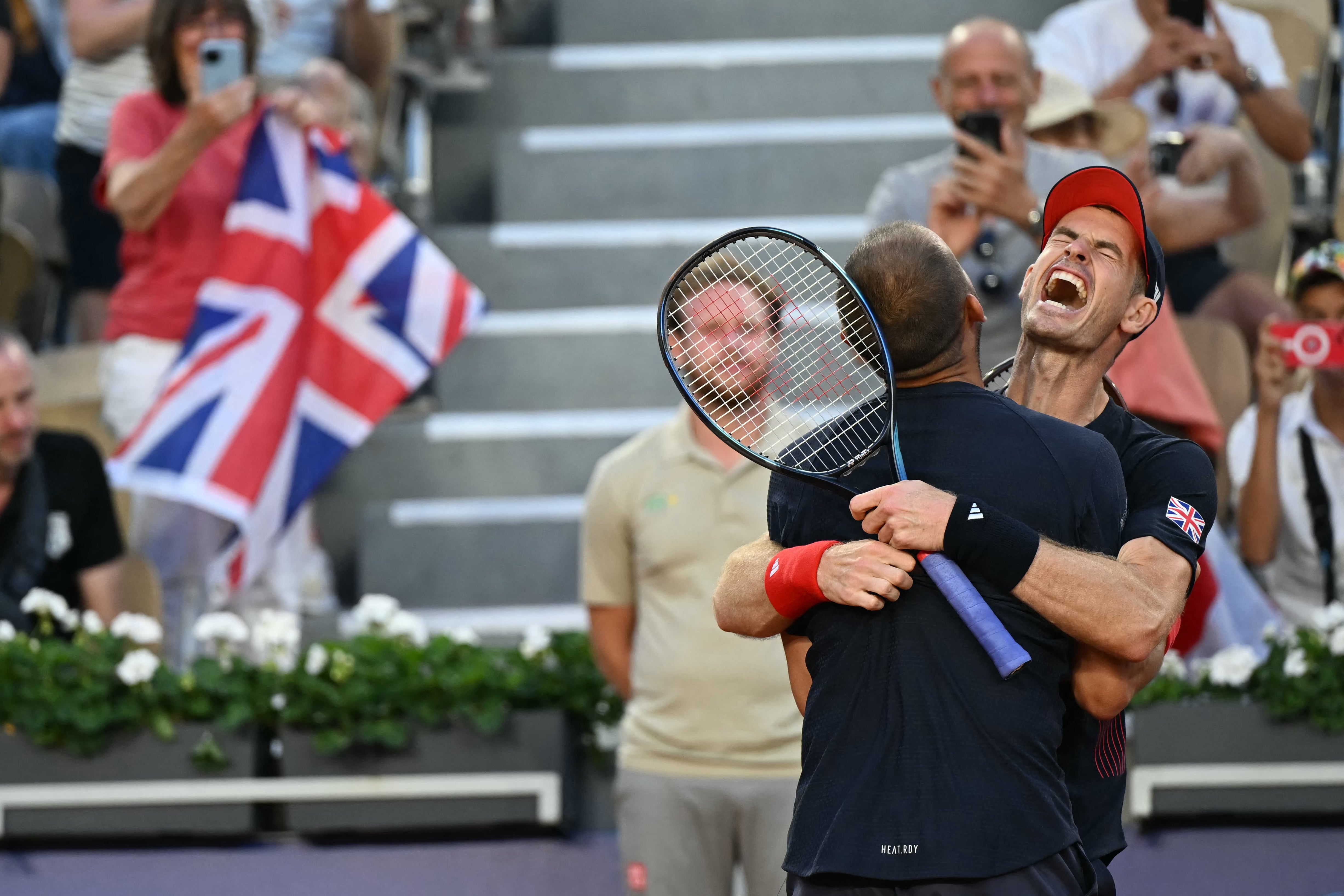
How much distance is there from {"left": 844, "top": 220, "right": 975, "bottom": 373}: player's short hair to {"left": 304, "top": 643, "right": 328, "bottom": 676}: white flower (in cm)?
247

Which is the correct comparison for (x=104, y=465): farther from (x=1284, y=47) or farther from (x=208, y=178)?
(x=1284, y=47)

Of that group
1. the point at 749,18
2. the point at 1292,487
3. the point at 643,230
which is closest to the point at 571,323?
the point at 643,230

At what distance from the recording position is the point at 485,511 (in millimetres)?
6328

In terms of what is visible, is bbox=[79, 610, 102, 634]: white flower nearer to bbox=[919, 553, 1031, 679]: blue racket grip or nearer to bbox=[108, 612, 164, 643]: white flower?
bbox=[108, 612, 164, 643]: white flower

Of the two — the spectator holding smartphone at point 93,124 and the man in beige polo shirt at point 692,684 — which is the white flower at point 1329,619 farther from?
the spectator holding smartphone at point 93,124

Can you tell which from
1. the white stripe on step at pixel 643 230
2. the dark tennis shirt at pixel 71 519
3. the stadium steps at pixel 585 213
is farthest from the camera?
the white stripe on step at pixel 643 230

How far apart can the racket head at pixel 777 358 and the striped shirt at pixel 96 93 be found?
123 inches

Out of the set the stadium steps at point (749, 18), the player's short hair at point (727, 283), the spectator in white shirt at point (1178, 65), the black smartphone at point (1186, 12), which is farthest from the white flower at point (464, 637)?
the stadium steps at point (749, 18)

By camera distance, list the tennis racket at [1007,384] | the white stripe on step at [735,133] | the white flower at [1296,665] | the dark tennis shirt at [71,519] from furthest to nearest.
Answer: the white stripe on step at [735,133] → the dark tennis shirt at [71,519] → the white flower at [1296,665] → the tennis racket at [1007,384]

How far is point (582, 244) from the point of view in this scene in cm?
698

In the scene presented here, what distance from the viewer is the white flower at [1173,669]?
4426 mm

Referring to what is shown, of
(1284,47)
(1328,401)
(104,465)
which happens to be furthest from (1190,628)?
(1284,47)

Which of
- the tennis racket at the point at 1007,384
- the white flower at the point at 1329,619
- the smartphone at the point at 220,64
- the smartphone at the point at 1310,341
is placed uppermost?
the smartphone at the point at 220,64

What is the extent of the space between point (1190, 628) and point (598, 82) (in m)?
3.82
